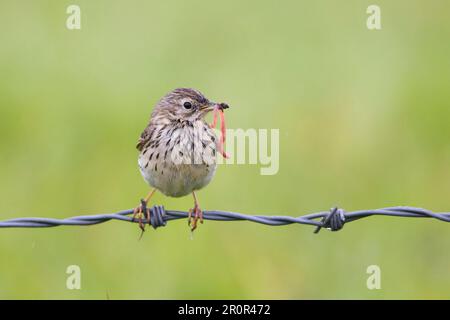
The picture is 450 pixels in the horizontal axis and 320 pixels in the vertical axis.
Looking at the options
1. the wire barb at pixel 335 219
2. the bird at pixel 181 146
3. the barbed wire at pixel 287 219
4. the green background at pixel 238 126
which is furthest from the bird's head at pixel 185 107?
the wire barb at pixel 335 219

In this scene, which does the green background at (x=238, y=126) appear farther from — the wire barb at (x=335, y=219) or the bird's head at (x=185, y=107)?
the wire barb at (x=335, y=219)

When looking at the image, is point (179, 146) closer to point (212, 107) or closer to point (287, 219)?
point (212, 107)

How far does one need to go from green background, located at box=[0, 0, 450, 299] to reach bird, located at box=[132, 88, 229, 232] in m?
1.91

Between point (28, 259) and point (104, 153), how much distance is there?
187cm

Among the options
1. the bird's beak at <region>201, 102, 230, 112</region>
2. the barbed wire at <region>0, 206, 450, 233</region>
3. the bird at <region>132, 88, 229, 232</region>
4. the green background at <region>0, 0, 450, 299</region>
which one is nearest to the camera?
Answer: the barbed wire at <region>0, 206, 450, 233</region>

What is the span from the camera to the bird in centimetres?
934

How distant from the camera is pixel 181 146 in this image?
9.49 meters

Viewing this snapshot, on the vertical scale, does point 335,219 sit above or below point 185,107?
below

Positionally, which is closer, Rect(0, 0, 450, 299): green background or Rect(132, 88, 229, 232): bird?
Rect(132, 88, 229, 232): bird

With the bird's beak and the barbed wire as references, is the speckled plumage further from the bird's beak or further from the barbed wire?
the barbed wire

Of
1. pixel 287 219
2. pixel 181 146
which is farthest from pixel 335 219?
pixel 181 146

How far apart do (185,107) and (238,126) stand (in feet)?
10.9

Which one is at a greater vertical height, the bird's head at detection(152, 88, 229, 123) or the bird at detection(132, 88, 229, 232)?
the bird's head at detection(152, 88, 229, 123)

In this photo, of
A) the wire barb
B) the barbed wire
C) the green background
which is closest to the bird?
the barbed wire
